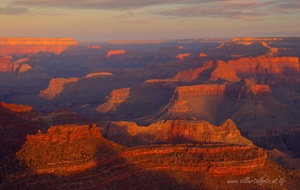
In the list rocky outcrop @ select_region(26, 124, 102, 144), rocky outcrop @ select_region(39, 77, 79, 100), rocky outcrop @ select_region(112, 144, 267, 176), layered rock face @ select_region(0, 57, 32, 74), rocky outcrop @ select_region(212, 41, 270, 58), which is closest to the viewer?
rocky outcrop @ select_region(26, 124, 102, 144)

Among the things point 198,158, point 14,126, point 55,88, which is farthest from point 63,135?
point 55,88

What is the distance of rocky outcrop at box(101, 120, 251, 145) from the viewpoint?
6366 cm

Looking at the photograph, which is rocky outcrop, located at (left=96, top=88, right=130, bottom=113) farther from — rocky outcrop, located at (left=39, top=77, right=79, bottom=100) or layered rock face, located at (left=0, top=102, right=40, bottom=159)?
layered rock face, located at (left=0, top=102, right=40, bottom=159)

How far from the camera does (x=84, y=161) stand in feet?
111

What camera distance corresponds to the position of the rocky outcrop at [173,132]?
209 ft

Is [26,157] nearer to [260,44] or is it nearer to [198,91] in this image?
[198,91]

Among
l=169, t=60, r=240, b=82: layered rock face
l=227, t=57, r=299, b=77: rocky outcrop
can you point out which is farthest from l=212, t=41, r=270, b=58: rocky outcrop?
l=169, t=60, r=240, b=82: layered rock face

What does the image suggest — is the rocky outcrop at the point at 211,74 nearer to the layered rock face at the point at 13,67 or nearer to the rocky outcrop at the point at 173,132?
the rocky outcrop at the point at 173,132

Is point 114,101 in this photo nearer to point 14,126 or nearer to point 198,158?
point 14,126

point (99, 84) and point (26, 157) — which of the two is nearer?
point (26, 157)

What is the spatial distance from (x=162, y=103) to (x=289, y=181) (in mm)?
71709

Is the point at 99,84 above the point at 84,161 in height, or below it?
below

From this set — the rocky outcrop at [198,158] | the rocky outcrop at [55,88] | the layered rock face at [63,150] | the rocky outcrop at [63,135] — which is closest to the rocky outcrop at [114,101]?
the rocky outcrop at [55,88]

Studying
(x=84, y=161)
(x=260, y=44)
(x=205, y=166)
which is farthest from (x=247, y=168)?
(x=260, y=44)
